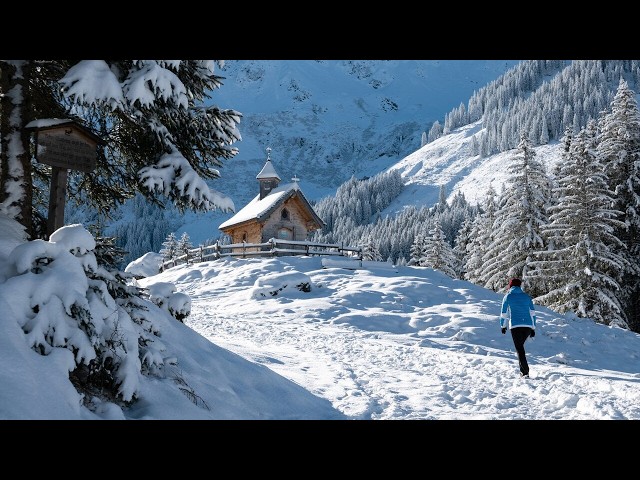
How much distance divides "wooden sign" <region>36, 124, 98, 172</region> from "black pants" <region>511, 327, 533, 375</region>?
8.10 m

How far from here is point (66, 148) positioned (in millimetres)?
6062

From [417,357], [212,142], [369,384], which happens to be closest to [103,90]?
[212,142]

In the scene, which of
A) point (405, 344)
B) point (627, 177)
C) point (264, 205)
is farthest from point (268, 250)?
point (627, 177)

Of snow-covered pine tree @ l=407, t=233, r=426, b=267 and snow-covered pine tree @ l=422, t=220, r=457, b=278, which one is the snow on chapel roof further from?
snow-covered pine tree @ l=407, t=233, r=426, b=267

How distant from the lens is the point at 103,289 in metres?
A: 4.89

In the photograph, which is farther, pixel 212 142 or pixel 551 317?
pixel 551 317

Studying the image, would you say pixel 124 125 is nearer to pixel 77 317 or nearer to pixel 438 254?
pixel 77 317

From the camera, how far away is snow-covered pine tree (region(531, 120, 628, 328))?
23250 millimetres

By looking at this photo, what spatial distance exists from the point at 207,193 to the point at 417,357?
7.51 m

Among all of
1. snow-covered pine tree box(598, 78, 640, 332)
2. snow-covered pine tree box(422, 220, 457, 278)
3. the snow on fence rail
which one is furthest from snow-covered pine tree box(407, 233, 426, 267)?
snow-covered pine tree box(598, 78, 640, 332)

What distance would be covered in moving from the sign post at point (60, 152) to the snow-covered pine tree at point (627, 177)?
80.0 ft

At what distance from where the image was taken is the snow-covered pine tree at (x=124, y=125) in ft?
18.4

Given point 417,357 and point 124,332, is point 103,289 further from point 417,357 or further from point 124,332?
point 417,357

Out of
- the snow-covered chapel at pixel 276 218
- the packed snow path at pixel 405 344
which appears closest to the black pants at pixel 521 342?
the packed snow path at pixel 405 344
